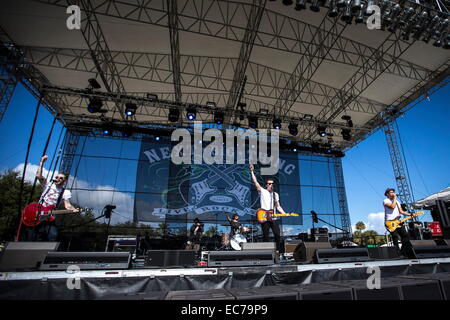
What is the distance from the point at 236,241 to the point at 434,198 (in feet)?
20.9

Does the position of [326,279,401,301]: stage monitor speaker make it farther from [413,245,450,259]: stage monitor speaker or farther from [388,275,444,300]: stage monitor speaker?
[413,245,450,259]: stage monitor speaker

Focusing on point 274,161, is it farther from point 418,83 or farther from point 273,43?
point 418,83

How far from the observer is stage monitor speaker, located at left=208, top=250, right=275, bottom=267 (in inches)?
118

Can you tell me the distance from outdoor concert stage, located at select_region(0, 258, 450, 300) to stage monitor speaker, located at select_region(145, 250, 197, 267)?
0.49 meters

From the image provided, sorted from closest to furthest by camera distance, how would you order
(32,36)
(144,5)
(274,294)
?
1. (274,294)
2. (144,5)
3. (32,36)

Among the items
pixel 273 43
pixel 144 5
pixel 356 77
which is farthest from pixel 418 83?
pixel 144 5

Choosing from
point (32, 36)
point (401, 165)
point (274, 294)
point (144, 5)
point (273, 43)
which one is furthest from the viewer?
point (401, 165)

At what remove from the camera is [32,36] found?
7617 millimetres

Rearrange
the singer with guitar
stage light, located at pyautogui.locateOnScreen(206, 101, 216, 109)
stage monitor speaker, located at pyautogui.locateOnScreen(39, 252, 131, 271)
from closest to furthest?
stage monitor speaker, located at pyautogui.locateOnScreen(39, 252, 131, 271) < the singer with guitar < stage light, located at pyautogui.locateOnScreen(206, 101, 216, 109)

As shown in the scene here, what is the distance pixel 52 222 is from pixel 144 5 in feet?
21.0

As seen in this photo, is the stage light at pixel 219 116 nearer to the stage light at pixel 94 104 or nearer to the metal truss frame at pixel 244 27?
the metal truss frame at pixel 244 27

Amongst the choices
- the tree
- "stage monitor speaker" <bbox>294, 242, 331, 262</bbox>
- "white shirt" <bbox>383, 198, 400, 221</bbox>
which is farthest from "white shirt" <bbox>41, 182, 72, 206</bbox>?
the tree
